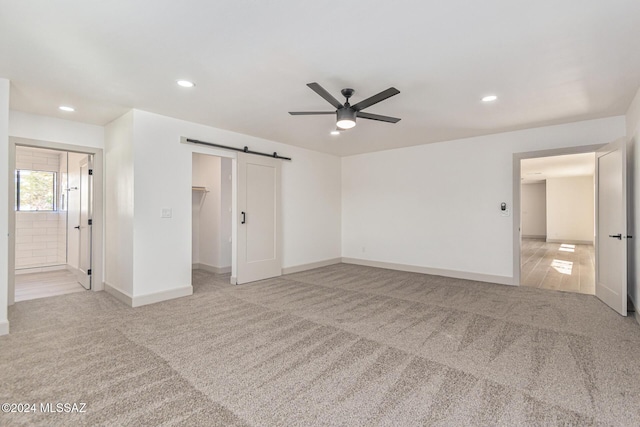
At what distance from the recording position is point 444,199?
5945 millimetres

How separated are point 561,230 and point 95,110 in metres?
14.6

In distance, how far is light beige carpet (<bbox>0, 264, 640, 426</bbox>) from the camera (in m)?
1.87

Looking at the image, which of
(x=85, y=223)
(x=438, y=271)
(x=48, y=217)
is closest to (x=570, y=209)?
(x=438, y=271)

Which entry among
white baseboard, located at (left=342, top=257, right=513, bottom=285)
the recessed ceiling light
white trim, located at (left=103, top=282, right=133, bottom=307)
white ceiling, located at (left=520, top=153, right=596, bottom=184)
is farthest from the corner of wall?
white ceiling, located at (left=520, top=153, right=596, bottom=184)

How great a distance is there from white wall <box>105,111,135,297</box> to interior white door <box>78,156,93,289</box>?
421 mm

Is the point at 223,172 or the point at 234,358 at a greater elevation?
the point at 223,172

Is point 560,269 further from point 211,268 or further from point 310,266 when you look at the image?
point 211,268

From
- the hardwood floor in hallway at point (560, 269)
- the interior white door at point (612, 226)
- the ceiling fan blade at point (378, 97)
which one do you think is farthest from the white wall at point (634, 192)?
the ceiling fan blade at point (378, 97)

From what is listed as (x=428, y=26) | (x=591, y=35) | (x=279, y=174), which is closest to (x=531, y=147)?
(x=591, y=35)

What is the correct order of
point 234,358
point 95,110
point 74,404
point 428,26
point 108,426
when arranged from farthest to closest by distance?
point 95,110, point 234,358, point 428,26, point 74,404, point 108,426

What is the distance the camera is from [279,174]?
5.96m

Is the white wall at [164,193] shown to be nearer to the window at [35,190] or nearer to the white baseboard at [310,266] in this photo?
the white baseboard at [310,266]

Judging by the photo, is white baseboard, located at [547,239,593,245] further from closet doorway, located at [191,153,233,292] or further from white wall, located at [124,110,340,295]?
closet doorway, located at [191,153,233,292]

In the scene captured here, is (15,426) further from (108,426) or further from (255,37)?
(255,37)
